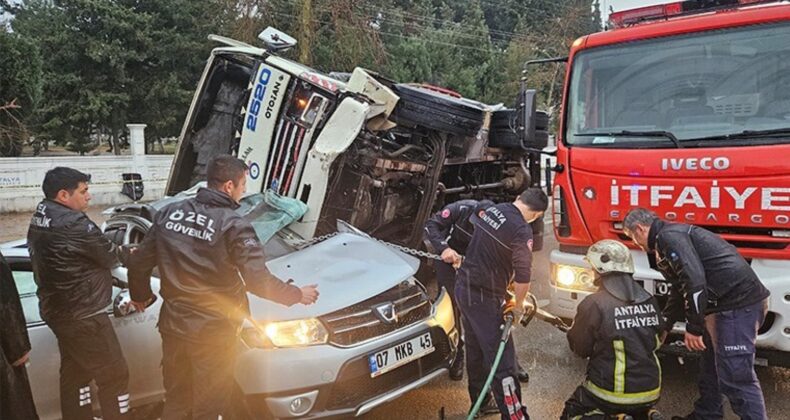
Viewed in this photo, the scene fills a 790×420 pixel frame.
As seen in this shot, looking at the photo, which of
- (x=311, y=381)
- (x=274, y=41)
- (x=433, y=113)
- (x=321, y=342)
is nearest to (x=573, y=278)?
(x=321, y=342)

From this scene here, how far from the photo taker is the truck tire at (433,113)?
5219 mm

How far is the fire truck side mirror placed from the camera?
423cm

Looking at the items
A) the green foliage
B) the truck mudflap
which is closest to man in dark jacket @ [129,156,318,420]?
the truck mudflap

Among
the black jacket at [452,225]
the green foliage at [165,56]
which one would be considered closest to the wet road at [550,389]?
the black jacket at [452,225]

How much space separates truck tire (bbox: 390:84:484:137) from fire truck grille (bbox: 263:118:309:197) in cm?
89

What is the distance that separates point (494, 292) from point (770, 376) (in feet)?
7.62

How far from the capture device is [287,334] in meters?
3.07

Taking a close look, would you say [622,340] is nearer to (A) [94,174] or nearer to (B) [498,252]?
(B) [498,252]

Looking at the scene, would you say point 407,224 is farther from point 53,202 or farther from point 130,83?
point 130,83

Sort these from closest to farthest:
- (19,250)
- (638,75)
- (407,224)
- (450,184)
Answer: (19,250) → (638,75) → (407,224) → (450,184)

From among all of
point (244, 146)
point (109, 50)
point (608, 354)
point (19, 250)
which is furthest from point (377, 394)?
point (109, 50)

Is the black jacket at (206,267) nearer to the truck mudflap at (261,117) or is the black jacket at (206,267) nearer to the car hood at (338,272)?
the car hood at (338,272)

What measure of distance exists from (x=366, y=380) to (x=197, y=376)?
885mm

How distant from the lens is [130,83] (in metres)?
19.8
